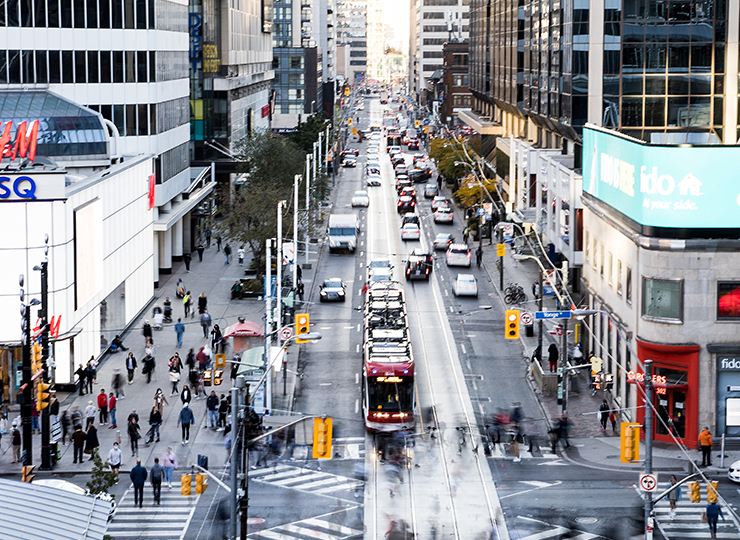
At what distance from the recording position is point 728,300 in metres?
46.6

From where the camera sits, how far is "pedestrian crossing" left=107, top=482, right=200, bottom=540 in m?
36.6

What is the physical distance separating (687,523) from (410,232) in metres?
65.5

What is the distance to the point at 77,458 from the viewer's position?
4366 centimetres

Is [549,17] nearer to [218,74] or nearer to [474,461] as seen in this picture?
[218,74]

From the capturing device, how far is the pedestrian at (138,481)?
39.0 m

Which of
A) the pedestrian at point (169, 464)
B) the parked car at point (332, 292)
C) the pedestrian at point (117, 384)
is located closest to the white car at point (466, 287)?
the parked car at point (332, 292)

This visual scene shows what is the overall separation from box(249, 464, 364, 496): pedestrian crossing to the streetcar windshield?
4.93 m

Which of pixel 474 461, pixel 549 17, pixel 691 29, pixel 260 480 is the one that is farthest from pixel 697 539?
pixel 549 17

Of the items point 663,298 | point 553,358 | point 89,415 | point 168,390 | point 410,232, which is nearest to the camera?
point 89,415

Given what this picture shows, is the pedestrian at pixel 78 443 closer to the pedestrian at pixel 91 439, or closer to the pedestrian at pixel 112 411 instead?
the pedestrian at pixel 91 439

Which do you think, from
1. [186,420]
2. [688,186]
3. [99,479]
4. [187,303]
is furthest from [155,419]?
→ [187,303]

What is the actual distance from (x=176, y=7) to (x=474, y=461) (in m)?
52.4

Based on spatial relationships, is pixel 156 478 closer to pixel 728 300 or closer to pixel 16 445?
pixel 16 445

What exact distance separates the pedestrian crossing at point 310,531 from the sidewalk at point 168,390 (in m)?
7.04
